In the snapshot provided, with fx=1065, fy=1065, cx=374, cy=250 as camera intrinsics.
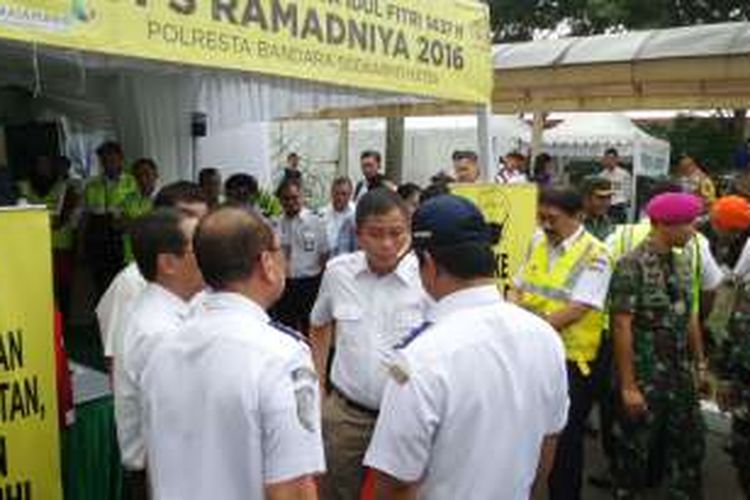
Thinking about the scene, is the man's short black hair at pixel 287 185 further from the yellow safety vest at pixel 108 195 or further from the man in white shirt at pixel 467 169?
the man in white shirt at pixel 467 169

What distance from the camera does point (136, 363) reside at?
3.31 m

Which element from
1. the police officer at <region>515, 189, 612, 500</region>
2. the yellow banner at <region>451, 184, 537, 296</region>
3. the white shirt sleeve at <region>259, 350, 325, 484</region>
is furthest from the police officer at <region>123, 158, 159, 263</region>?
the white shirt sleeve at <region>259, 350, 325, 484</region>

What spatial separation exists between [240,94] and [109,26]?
6185 millimetres

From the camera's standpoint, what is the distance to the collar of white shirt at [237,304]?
2.43 metres

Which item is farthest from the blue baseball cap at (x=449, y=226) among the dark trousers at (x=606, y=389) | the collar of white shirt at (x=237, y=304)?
the dark trousers at (x=606, y=389)

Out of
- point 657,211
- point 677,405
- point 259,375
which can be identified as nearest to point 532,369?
point 259,375

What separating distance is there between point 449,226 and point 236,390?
672 mm

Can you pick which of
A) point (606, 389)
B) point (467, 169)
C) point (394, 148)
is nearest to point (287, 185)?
point (467, 169)

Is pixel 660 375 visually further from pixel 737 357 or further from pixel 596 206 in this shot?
pixel 596 206

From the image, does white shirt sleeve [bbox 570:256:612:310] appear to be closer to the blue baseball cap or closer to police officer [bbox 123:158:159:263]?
the blue baseball cap

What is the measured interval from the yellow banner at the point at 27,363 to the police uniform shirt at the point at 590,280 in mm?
2346

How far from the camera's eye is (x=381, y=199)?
13.5ft

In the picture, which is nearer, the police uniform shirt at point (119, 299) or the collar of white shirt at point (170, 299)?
the collar of white shirt at point (170, 299)

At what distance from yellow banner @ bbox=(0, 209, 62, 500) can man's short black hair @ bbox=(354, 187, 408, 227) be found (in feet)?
3.84
